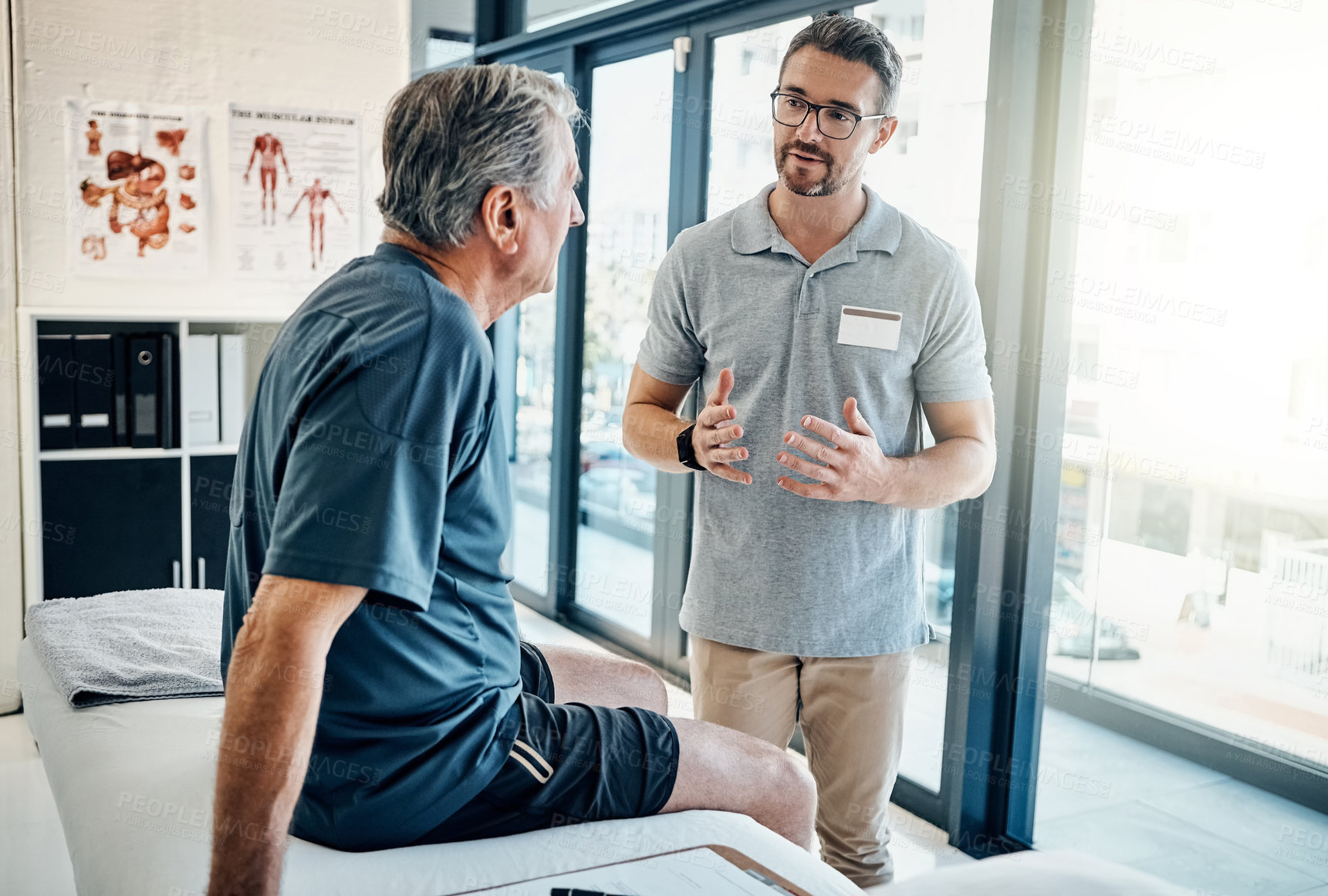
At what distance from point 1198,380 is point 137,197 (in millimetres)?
3184

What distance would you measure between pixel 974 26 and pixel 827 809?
1.89 meters

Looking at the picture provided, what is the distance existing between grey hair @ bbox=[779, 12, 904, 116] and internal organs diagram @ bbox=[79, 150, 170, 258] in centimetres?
254

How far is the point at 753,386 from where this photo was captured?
1.92m

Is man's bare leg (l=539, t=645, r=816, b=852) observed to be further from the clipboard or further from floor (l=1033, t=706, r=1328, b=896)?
floor (l=1033, t=706, r=1328, b=896)

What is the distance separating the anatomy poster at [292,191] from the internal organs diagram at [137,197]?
22 cm

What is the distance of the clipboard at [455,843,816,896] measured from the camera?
46.3 inches

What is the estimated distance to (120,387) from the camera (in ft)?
11.0

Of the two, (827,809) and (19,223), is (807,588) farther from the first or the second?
(19,223)

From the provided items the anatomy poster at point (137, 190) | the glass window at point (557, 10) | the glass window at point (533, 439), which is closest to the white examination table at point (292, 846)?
the anatomy poster at point (137, 190)

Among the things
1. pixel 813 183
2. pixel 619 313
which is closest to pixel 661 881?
pixel 813 183

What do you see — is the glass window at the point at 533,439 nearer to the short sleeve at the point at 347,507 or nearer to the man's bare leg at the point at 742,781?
the man's bare leg at the point at 742,781

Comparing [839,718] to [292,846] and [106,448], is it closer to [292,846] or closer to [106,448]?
[292,846]

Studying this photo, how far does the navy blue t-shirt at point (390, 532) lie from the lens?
1051mm

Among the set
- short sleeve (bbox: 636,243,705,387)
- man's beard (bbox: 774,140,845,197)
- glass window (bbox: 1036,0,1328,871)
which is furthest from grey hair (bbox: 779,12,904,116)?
glass window (bbox: 1036,0,1328,871)
